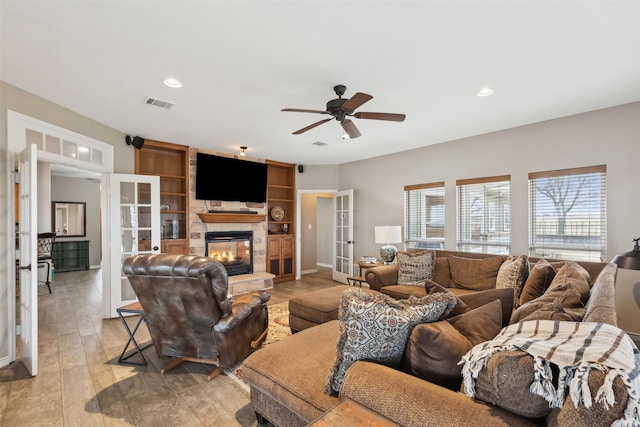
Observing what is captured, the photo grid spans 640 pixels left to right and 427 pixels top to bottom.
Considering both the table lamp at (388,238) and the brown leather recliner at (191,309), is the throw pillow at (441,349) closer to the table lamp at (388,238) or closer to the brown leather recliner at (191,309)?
the brown leather recliner at (191,309)

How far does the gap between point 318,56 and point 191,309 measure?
2.27 metres

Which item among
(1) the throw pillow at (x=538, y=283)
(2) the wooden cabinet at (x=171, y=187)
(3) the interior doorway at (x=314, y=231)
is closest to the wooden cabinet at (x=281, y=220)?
(3) the interior doorway at (x=314, y=231)

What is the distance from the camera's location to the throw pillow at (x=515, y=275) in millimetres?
3107

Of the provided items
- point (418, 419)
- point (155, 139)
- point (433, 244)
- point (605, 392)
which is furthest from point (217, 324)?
point (433, 244)

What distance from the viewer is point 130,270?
2471mm

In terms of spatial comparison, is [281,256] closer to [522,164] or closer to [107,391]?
[107,391]

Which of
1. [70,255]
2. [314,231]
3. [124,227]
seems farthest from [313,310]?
[70,255]

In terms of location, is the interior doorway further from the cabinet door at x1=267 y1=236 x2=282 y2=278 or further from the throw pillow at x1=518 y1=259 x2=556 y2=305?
the throw pillow at x1=518 y1=259 x2=556 y2=305

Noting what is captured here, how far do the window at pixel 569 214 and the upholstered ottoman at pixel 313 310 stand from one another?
2.66m

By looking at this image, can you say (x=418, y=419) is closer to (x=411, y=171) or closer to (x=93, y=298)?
(x=411, y=171)

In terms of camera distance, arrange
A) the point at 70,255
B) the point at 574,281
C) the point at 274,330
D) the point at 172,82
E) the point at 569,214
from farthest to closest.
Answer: the point at 70,255 < the point at 569,214 < the point at 274,330 < the point at 172,82 < the point at 574,281

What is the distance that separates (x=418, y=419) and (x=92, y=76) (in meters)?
3.50

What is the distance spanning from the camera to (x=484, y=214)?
470 centimetres

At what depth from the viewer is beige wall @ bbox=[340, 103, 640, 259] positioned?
3.46 metres
